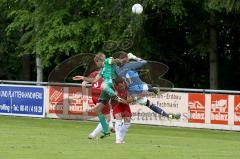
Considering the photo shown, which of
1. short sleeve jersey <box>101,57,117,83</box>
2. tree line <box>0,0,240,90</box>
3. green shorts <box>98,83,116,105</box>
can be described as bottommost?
green shorts <box>98,83,116,105</box>

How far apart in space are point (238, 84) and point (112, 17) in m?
9.03

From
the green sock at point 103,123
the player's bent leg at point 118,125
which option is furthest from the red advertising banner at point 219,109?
the player's bent leg at point 118,125

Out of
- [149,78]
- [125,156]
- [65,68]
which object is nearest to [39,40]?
[65,68]

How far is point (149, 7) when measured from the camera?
3472cm

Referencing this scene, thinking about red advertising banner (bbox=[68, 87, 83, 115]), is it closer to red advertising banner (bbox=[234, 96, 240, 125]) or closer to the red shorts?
red advertising banner (bbox=[234, 96, 240, 125])

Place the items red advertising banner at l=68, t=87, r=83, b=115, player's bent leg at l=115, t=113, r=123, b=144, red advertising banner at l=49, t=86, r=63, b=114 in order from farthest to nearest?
red advertising banner at l=49, t=86, r=63, b=114, red advertising banner at l=68, t=87, r=83, b=115, player's bent leg at l=115, t=113, r=123, b=144

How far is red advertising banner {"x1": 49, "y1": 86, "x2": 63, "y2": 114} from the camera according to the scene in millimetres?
30469

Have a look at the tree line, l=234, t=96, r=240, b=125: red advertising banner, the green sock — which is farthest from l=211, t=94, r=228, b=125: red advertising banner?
the green sock

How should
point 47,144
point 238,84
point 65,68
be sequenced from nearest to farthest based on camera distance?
point 47,144, point 65,68, point 238,84

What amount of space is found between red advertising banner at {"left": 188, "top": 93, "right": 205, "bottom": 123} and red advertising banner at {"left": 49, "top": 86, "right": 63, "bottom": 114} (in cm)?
623

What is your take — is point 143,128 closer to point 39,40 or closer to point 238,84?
point 39,40

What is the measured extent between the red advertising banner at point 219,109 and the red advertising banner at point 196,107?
1.36 feet

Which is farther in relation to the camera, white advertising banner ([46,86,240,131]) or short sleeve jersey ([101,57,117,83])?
white advertising banner ([46,86,240,131])

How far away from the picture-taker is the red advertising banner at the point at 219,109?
85.2 ft
